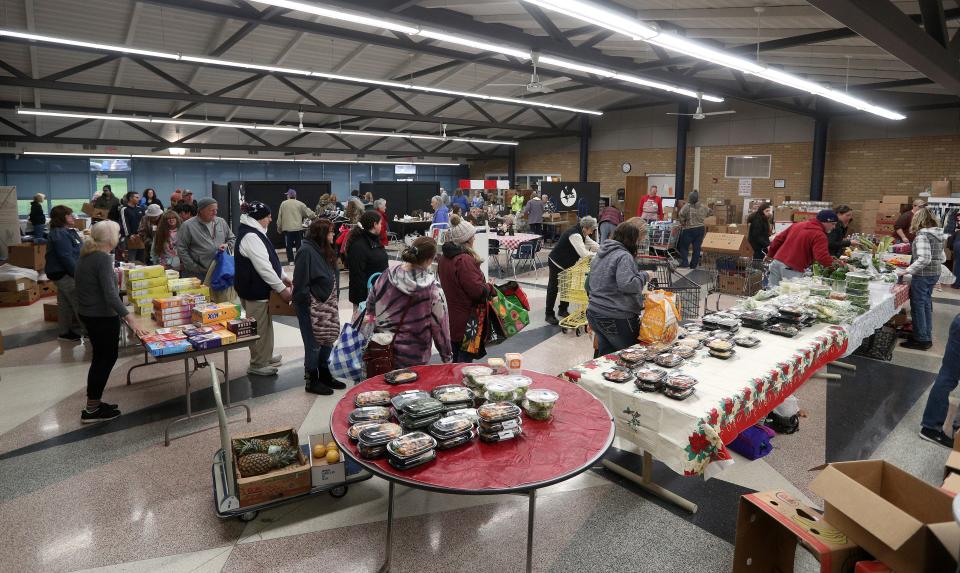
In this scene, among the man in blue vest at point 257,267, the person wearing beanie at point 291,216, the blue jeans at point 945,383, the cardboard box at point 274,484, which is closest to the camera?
the cardboard box at point 274,484

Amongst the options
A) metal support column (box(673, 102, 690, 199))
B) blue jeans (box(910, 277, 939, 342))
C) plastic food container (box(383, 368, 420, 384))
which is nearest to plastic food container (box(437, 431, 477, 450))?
plastic food container (box(383, 368, 420, 384))

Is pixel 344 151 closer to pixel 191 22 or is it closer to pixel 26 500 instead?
pixel 191 22

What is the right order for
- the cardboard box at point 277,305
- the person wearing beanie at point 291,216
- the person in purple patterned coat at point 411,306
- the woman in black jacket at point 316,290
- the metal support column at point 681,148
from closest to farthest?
1. the person in purple patterned coat at point 411,306
2. the woman in black jacket at point 316,290
3. the cardboard box at point 277,305
4. the person wearing beanie at point 291,216
5. the metal support column at point 681,148

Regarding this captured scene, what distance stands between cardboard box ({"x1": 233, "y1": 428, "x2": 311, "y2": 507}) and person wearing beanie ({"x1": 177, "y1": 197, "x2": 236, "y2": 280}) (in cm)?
322

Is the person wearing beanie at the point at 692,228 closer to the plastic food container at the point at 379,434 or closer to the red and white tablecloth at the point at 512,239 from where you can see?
the red and white tablecloth at the point at 512,239

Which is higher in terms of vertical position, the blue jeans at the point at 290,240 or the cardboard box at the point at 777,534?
the blue jeans at the point at 290,240

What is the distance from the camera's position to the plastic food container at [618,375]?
3043 mm

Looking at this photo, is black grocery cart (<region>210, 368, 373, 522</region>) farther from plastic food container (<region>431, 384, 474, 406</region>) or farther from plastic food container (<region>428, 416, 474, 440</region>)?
plastic food container (<region>428, 416, 474, 440</region>)

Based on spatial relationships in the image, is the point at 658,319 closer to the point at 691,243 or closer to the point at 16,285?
the point at 691,243

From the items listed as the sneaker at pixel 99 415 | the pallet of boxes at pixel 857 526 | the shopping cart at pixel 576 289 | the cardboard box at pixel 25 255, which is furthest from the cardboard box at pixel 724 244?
the cardboard box at pixel 25 255

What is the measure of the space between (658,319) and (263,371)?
3.71m

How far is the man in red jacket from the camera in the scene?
18.6 ft

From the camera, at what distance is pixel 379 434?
7.32ft

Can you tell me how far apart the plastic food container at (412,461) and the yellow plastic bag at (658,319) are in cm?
224
